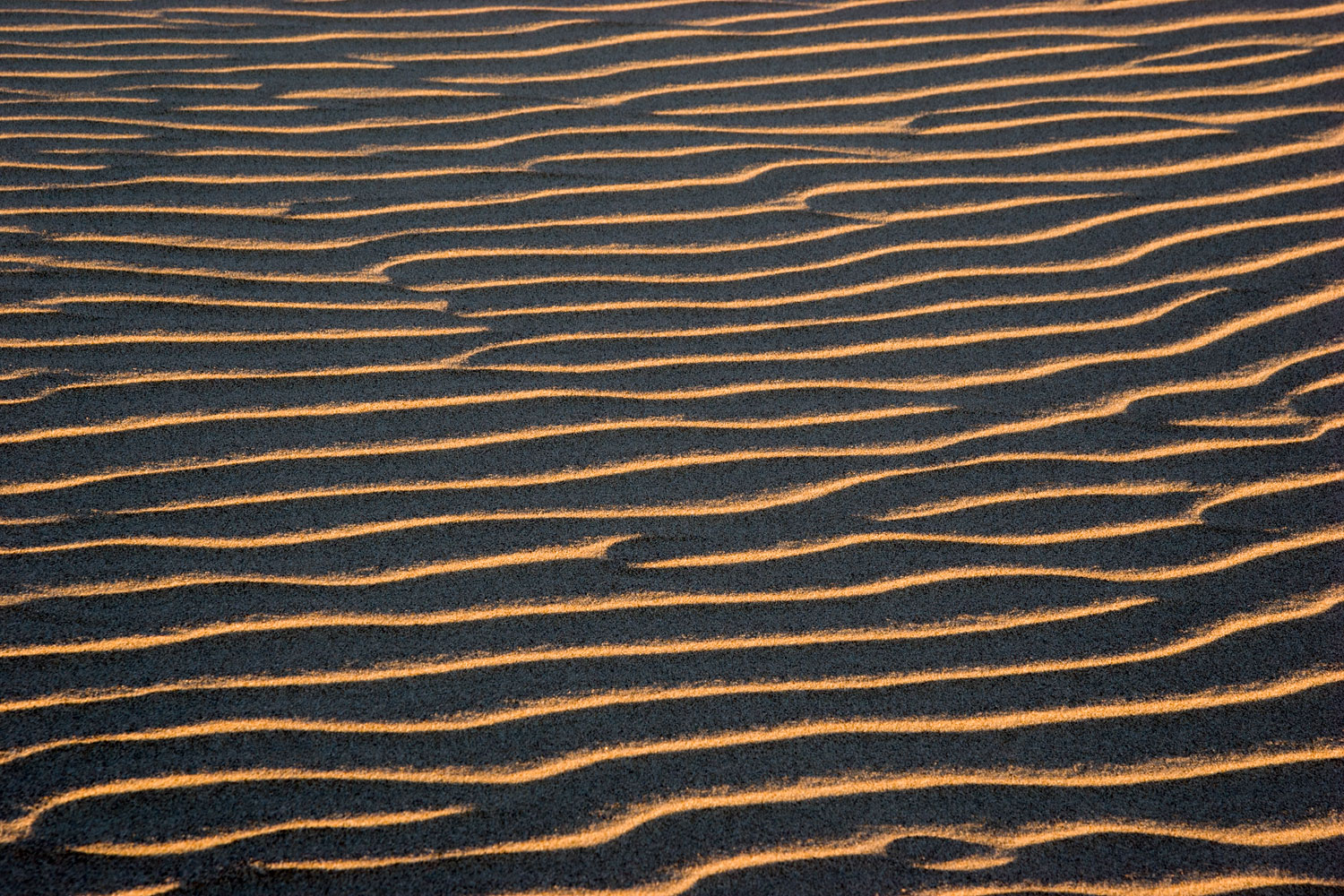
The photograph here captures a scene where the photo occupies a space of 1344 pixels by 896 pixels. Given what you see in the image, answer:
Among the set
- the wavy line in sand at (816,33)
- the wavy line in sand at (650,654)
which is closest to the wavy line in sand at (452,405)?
the wavy line in sand at (650,654)

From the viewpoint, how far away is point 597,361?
8.38 feet

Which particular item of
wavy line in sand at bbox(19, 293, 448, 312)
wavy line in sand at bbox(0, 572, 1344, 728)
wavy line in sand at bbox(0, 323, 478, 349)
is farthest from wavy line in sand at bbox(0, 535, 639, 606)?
wavy line in sand at bbox(19, 293, 448, 312)

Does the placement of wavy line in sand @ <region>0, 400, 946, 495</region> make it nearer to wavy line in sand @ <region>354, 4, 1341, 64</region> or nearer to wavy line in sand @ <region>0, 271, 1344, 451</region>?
wavy line in sand @ <region>0, 271, 1344, 451</region>

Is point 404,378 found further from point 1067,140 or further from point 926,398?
point 1067,140

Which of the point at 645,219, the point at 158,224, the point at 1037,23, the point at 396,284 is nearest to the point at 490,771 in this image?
the point at 396,284

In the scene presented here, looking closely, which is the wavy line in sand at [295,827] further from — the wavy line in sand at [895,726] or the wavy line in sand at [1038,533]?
the wavy line in sand at [1038,533]

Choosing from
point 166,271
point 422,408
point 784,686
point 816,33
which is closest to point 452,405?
point 422,408

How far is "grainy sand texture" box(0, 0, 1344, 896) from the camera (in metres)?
1.88


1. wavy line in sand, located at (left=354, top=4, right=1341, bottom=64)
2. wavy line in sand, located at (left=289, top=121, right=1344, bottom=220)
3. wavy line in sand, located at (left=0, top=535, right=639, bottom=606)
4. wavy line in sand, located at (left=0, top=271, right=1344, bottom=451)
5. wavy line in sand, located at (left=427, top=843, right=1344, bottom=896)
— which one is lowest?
wavy line in sand, located at (left=427, top=843, right=1344, bottom=896)

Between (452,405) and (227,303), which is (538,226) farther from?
(227,303)

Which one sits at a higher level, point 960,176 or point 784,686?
point 960,176

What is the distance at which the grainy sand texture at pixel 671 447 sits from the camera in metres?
1.88

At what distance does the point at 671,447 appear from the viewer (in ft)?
7.88

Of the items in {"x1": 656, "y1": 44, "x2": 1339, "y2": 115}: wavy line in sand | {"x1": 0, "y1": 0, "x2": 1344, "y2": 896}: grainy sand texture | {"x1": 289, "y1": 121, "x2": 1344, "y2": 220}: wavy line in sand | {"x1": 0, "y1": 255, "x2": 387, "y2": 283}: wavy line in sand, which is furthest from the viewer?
{"x1": 656, "y1": 44, "x2": 1339, "y2": 115}: wavy line in sand
